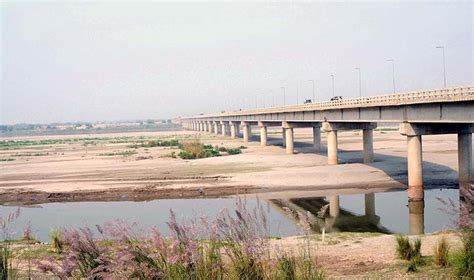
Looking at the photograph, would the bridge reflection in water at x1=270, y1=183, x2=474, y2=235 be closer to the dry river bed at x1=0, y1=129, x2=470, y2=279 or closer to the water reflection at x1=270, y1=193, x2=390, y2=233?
the water reflection at x1=270, y1=193, x2=390, y2=233

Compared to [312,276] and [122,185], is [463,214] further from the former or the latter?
[122,185]

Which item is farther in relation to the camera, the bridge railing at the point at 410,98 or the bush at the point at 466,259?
the bridge railing at the point at 410,98

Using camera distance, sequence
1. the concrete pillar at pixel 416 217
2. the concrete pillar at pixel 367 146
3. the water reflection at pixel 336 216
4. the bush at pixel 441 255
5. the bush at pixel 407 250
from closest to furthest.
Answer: the bush at pixel 441 255
the bush at pixel 407 250
the concrete pillar at pixel 416 217
the water reflection at pixel 336 216
the concrete pillar at pixel 367 146

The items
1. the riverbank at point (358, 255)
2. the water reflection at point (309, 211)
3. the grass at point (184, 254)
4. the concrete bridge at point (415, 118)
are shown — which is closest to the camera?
the grass at point (184, 254)

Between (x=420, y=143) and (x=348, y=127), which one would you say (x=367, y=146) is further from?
(x=420, y=143)

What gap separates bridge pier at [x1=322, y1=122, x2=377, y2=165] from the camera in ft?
144

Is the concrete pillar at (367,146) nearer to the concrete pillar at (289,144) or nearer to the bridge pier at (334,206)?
the bridge pier at (334,206)

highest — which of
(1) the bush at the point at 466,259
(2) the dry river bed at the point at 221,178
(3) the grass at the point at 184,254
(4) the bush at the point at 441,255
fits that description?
(3) the grass at the point at 184,254

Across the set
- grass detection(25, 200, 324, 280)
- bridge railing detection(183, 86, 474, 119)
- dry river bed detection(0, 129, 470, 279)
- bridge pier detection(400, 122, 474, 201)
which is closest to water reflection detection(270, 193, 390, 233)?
dry river bed detection(0, 129, 470, 279)

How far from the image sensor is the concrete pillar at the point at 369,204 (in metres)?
25.9

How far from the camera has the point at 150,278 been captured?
666 cm

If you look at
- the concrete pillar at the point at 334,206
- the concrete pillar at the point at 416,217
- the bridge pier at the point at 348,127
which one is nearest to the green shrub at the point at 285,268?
the concrete pillar at the point at 416,217

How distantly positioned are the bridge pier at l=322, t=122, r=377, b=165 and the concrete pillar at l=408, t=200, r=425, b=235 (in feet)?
53.3

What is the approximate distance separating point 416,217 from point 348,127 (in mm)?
22621
